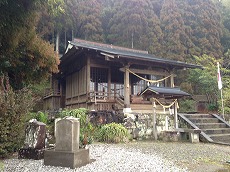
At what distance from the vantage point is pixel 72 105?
14.3 m

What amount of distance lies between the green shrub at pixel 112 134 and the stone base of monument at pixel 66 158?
323 centimetres

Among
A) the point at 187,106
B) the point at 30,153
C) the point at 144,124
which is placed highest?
the point at 187,106

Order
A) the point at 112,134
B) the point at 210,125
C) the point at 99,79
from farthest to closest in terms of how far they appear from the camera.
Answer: the point at 99,79
the point at 210,125
the point at 112,134

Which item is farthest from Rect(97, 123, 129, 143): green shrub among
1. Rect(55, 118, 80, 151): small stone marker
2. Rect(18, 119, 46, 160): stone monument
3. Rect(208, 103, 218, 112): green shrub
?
Rect(208, 103, 218, 112): green shrub

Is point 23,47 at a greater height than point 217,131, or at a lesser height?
greater

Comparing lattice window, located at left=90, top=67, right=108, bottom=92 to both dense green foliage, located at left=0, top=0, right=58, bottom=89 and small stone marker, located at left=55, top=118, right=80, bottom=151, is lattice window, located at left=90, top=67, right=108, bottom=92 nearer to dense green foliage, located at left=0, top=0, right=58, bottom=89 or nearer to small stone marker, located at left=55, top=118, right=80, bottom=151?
dense green foliage, located at left=0, top=0, right=58, bottom=89

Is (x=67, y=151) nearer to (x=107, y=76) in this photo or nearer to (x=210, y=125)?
(x=210, y=125)

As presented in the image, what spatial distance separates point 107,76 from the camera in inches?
527

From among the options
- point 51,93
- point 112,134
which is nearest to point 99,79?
point 51,93

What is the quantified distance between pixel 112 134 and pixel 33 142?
3.32 metres

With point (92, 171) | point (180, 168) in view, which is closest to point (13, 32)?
point (92, 171)

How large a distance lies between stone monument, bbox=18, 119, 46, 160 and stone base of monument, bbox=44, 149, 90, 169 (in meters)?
0.76

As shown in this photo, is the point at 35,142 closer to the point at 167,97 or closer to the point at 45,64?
the point at 45,64

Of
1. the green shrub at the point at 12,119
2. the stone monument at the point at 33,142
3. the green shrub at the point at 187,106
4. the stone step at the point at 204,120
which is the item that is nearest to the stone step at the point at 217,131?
the stone step at the point at 204,120
